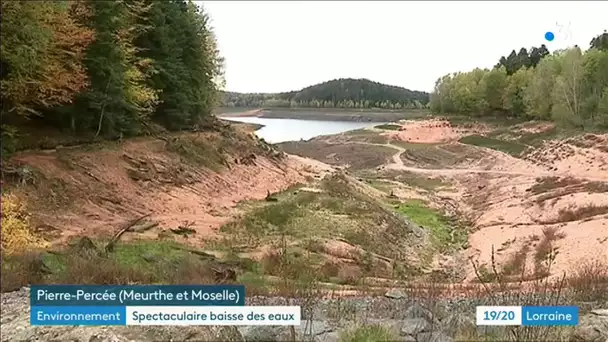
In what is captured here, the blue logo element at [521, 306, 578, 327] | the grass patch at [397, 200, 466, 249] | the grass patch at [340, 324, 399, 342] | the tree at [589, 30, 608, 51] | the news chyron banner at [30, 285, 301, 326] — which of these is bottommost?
the grass patch at [397, 200, 466, 249]

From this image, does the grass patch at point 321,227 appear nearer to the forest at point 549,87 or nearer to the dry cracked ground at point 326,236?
the dry cracked ground at point 326,236

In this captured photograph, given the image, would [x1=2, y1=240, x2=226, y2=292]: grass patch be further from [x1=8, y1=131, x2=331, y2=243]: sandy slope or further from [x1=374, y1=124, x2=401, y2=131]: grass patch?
[x1=374, y1=124, x2=401, y2=131]: grass patch

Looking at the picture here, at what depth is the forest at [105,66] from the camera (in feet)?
28.6

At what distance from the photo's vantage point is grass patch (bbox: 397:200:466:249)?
17.6m

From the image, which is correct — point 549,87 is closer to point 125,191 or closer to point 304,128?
point 125,191

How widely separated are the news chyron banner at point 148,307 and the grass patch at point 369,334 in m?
0.53

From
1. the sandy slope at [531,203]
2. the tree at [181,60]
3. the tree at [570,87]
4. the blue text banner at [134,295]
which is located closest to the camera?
the blue text banner at [134,295]

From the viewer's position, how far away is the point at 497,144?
62.5 feet

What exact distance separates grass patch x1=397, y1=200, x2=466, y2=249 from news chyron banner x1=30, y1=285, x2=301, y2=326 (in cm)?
1191

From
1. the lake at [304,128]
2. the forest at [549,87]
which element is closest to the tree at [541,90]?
the forest at [549,87]

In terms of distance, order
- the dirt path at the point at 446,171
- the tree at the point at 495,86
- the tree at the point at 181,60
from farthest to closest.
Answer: the tree at the point at 181,60, the tree at the point at 495,86, the dirt path at the point at 446,171

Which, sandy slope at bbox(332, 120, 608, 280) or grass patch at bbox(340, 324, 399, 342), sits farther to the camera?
sandy slope at bbox(332, 120, 608, 280)

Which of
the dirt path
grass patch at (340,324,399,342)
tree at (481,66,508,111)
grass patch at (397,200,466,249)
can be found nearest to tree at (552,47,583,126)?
the dirt path

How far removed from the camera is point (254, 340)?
540cm
